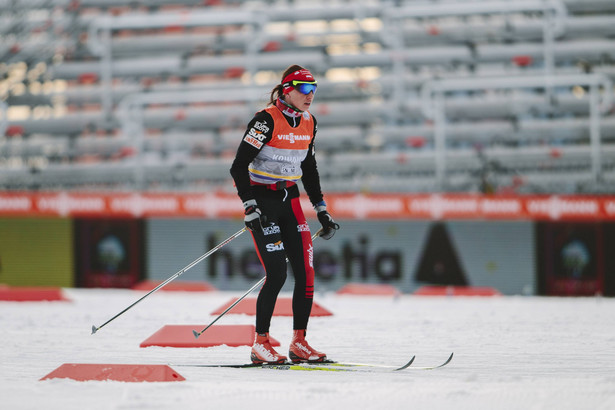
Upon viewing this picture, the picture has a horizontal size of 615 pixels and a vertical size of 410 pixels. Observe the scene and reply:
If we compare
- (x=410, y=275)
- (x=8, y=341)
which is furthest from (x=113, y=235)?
(x=8, y=341)

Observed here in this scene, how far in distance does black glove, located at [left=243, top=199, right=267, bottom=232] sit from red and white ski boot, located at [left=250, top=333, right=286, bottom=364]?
2.16 ft

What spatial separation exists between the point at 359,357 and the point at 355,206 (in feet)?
28.7

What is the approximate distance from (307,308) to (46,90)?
16.0 meters

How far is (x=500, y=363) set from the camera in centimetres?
534

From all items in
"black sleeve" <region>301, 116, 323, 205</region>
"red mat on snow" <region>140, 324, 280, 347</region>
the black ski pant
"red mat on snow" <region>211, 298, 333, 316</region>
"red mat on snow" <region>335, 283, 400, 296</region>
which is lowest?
"red mat on snow" <region>335, 283, 400, 296</region>

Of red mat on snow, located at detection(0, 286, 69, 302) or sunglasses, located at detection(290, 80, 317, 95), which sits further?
red mat on snow, located at detection(0, 286, 69, 302)

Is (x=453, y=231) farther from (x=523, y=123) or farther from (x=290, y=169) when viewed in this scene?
(x=290, y=169)

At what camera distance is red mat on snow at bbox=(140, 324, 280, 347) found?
6180 mm

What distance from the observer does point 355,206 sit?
1439 cm

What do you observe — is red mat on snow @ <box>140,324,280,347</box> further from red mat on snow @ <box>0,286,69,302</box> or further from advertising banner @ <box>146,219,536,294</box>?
advertising banner @ <box>146,219,536,294</box>

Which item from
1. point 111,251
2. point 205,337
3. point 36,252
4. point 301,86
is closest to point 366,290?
point 111,251

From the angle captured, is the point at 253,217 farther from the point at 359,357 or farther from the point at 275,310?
the point at 275,310

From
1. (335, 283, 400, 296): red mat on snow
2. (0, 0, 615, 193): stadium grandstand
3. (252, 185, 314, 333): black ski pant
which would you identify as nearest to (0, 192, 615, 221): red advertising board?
(0, 0, 615, 193): stadium grandstand

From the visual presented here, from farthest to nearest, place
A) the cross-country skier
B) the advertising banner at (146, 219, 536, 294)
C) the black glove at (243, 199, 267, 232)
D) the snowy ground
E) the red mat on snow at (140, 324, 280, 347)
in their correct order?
the advertising banner at (146, 219, 536, 294), the red mat on snow at (140, 324, 280, 347), the cross-country skier, the black glove at (243, 199, 267, 232), the snowy ground
